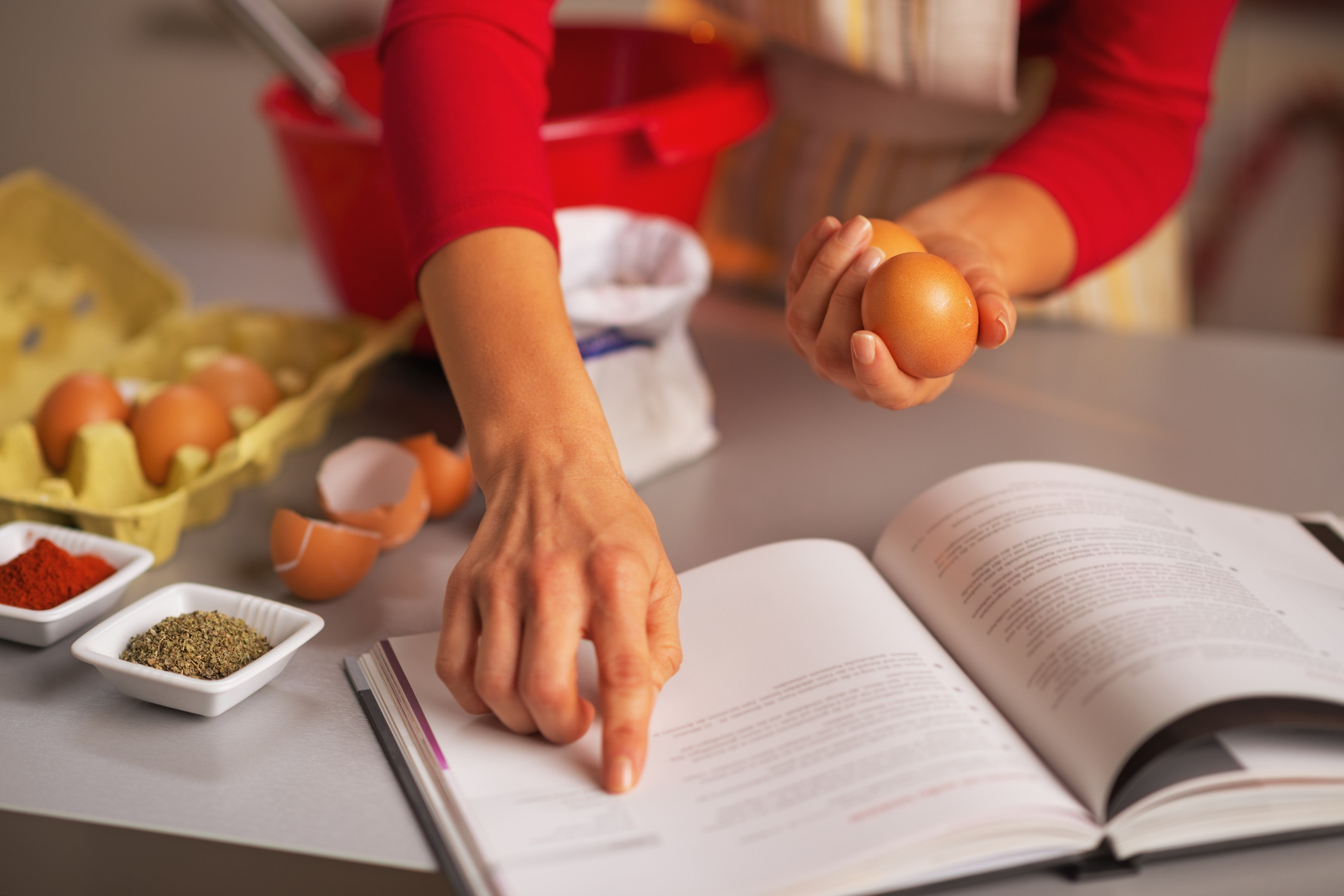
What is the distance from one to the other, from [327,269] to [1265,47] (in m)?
2.30

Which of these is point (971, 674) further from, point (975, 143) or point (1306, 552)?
point (975, 143)

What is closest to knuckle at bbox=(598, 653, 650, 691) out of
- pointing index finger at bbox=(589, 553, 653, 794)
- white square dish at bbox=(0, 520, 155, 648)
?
pointing index finger at bbox=(589, 553, 653, 794)

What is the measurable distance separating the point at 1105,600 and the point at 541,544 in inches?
12.2

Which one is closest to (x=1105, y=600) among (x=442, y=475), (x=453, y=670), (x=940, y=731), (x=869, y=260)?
(x=940, y=731)

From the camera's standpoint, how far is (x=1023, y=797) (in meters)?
0.47

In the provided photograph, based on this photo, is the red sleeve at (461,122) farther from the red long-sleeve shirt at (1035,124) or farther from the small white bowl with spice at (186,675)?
the small white bowl with spice at (186,675)

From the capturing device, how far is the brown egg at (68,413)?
788 millimetres

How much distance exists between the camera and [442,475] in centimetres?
77

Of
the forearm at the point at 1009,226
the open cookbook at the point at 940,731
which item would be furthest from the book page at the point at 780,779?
the forearm at the point at 1009,226

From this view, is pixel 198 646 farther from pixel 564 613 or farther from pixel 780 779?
pixel 780 779

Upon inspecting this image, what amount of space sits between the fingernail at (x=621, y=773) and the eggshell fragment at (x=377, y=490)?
0.30m

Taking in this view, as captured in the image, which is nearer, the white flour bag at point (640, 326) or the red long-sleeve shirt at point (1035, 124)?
the red long-sleeve shirt at point (1035, 124)

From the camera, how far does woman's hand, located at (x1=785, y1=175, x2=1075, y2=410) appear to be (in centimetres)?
61

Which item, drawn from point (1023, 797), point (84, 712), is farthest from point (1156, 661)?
point (84, 712)
